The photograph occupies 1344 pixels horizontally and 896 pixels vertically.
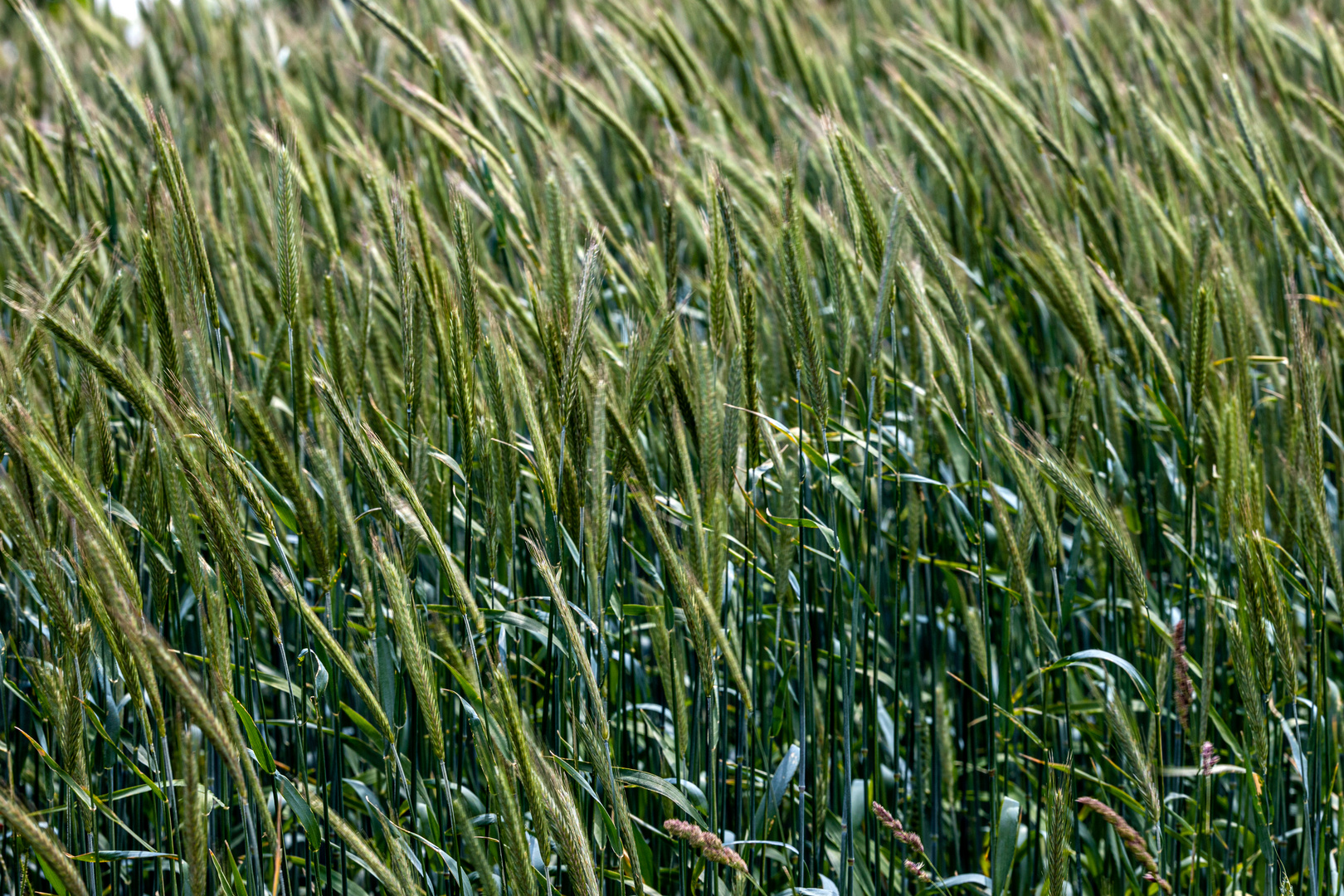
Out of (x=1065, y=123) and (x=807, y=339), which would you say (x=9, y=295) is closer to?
(x=807, y=339)

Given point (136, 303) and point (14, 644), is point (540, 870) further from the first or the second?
point (136, 303)

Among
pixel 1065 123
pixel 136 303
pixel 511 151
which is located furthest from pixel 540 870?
pixel 1065 123

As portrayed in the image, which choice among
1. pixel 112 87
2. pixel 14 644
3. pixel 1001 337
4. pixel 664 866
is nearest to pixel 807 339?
pixel 1001 337

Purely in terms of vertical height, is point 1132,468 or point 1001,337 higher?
point 1001,337

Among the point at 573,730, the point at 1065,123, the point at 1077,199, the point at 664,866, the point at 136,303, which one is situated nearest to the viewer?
the point at 573,730

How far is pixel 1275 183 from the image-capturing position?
5.91 ft

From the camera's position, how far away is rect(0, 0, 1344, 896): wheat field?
109 centimetres

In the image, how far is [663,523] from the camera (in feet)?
5.53

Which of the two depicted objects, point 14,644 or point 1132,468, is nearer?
point 14,644

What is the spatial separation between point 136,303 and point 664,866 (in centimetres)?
112

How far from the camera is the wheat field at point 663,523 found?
1.09m

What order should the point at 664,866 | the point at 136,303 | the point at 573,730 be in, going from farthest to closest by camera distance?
the point at 136,303 → the point at 664,866 → the point at 573,730

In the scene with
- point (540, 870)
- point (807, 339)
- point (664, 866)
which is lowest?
point (664, 866)

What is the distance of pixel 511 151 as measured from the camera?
6.66 feet
